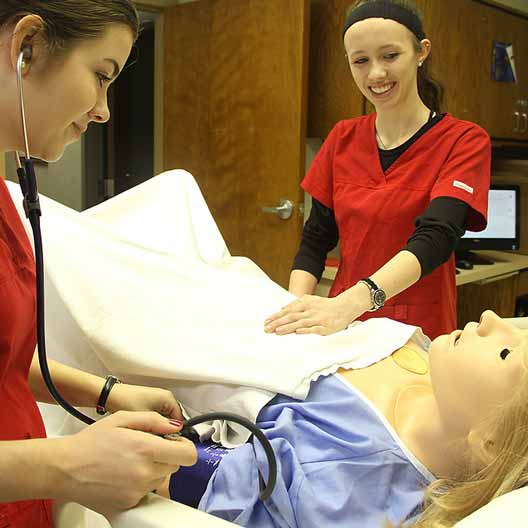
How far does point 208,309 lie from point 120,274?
8.1 inches

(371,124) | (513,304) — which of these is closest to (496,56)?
(513,304)

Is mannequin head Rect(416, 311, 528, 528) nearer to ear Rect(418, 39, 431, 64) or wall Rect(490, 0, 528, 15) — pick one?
ear Rect(418, 39, 431, 64)

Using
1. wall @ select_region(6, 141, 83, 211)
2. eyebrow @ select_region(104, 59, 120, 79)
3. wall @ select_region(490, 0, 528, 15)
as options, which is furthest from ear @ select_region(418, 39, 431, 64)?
wall @ select_region(6, 141, 83, 211)

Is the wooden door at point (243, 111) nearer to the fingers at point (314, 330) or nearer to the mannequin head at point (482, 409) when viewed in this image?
the fingers at point (314, 330)

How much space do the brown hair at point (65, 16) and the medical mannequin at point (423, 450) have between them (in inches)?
25.1

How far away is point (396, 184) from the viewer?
1771 millimetres

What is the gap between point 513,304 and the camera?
3578 mm

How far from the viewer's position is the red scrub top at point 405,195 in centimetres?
168

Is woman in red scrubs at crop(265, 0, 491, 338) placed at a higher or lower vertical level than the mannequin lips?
lower

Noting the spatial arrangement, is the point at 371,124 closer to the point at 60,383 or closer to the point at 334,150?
the point at 334,150

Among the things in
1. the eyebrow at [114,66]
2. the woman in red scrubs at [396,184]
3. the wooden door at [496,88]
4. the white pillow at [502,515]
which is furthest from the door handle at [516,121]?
the white pillow at [502,515]

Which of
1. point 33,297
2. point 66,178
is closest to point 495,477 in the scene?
point 33,297

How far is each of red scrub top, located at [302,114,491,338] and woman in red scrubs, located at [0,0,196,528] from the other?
987 mm

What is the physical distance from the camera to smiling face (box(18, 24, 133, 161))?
82cm
